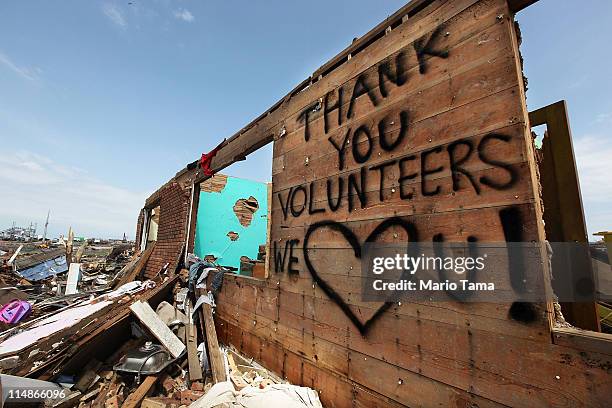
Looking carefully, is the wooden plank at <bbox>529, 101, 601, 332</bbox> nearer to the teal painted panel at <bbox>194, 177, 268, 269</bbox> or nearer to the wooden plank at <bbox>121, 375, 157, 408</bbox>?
the wooden plank at <bbox>121, 375, 157, 408</bbox>

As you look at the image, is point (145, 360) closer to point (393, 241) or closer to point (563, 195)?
point (393, 241)

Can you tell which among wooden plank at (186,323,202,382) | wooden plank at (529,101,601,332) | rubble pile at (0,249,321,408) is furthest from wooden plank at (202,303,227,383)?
wooden plank at (529,101,601,332)

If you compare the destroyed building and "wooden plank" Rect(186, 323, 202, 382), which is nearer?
the destroyed building

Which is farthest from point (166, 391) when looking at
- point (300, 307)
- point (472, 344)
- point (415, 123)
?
point (415, 123)

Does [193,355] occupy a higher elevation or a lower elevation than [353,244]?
lower

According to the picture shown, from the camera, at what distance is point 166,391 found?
4.02 meters

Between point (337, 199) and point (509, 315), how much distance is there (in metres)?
1.86

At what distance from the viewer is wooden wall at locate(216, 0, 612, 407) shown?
6.03ft

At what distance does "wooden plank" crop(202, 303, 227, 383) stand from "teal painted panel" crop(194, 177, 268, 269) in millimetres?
4454

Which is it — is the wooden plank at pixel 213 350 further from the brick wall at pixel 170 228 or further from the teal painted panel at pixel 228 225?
the teal painted panel at pixel 228 225

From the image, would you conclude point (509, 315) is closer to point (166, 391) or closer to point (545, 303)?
point (545, 303)

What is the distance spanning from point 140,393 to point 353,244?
3.43 meters

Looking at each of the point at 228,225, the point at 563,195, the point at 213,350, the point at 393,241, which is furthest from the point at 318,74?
the point at 228,225

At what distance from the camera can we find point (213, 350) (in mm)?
4500
